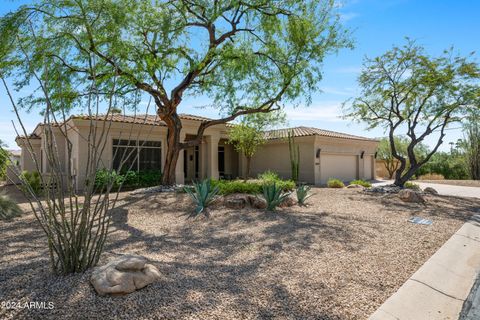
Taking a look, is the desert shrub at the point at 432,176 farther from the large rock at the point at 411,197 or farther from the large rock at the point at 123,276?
the large rock at the point at 123,276

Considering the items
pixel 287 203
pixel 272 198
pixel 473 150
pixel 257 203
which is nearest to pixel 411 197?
pixel 287 203

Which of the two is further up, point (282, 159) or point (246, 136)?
point (246, 136)

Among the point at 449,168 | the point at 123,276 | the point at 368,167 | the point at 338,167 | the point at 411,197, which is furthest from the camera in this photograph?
the point at 449,168

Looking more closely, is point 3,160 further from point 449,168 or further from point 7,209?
point 449,168

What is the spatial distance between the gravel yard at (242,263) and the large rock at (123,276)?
82 mm

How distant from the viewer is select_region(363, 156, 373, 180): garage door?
85.3 ft

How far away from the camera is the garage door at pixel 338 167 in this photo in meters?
21.6

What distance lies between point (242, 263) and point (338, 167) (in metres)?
20.0

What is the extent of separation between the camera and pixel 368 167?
2655cm

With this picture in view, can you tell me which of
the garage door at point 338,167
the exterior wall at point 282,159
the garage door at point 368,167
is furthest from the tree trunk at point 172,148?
the garage door at point 368,167

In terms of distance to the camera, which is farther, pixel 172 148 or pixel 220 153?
pixel 220 153

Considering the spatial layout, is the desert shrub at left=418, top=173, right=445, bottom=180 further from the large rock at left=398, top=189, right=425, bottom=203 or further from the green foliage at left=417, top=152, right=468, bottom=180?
the large rock at left=398, top=189, right=425, bottom=203

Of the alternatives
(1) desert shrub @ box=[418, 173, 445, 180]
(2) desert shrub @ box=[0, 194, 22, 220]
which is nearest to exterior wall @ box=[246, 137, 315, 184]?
(1) desert shrub @ box=[418, 173, 445, 180]

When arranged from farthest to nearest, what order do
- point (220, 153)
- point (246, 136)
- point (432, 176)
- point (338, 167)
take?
point (432, 176), point (220, 153), point (338, 167), point (246, 136)
